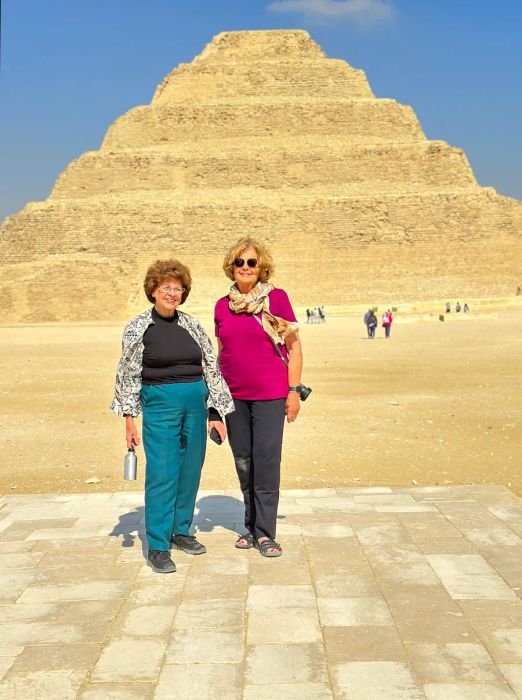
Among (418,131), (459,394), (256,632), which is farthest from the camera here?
(418,131)

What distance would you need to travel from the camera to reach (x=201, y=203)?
56812 mm

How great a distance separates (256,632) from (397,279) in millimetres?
51529

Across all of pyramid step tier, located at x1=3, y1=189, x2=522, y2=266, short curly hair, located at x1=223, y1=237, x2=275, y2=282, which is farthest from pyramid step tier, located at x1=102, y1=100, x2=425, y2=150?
short curly hair, located at x1=223, y1=237, x2=275, y2=282

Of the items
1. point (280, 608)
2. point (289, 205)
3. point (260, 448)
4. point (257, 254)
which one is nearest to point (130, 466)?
point (260, 448)

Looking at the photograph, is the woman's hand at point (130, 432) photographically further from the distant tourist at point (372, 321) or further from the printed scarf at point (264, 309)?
the distant tourist at point (372, 321)

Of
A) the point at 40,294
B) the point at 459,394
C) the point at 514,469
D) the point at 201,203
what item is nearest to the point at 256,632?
the point at 514,469

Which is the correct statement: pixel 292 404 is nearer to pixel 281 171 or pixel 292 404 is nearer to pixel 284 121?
pixel 281 171

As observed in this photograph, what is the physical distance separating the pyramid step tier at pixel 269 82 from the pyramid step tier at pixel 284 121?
1677 mm

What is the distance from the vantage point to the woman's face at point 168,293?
15.1 feet

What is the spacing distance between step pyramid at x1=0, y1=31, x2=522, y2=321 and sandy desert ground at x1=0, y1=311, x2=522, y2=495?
3334cm

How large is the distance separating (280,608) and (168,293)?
1615mm

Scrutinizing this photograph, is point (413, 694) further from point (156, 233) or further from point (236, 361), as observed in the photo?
point (156, 233)

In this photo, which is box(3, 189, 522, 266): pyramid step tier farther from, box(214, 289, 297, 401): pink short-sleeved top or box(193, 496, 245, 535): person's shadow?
box(214, 289, 297, 401): pink short-sleeved top

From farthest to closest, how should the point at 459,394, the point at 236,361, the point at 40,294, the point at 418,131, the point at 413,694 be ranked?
the point at 418,131 < the point at 40,294 < the point at 459,394 < the point at 236,361 < the point at 413,694
